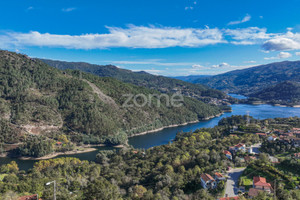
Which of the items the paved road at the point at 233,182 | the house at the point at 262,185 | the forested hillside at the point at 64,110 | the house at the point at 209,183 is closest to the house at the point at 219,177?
the paved road at the point at 233,182

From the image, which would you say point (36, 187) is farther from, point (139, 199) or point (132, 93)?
point (132, 93)

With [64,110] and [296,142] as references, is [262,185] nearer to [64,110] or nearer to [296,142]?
[296,142]

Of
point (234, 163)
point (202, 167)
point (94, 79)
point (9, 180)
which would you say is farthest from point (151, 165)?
point (94, 79)

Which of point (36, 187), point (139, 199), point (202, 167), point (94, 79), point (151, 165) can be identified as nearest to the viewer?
point (139, 199)

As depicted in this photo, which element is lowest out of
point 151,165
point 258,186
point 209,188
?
point 151,165

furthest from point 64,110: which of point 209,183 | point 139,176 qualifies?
point 209,183

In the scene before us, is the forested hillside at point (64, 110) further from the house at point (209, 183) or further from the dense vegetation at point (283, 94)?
the dense vegetation at point (283, 94)

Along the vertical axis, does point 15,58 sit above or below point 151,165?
above
